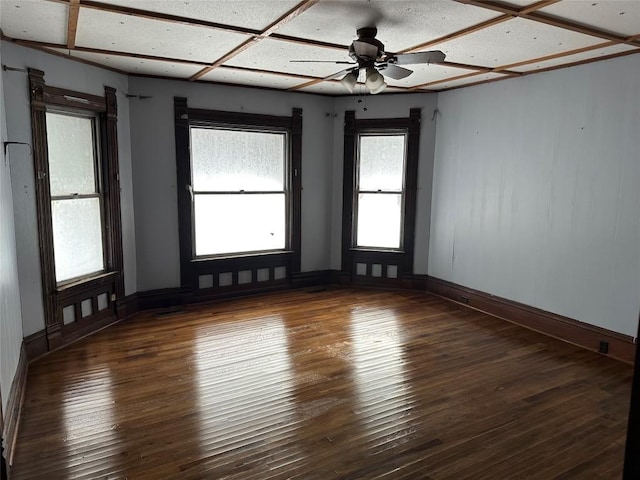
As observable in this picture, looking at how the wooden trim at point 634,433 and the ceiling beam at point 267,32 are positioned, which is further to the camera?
the ceiling beam at point 267,32

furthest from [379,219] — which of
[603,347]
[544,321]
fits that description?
[603,347]

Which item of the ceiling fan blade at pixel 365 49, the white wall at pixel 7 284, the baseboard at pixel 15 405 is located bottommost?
the baseboard at pixel 15 405

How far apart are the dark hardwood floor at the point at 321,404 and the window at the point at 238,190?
131 cm

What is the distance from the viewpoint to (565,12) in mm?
2869

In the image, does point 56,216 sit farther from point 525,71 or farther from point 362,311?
point 525,71

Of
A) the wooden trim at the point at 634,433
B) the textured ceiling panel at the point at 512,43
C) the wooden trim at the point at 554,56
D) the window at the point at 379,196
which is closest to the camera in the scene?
the wooden trim at the point at 634,433

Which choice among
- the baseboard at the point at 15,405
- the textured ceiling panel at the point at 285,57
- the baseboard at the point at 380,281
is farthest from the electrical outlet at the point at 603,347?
the baseboard at the point at 15,405

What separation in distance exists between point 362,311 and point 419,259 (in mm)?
1383

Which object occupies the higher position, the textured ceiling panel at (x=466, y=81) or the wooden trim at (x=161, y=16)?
the textured ceiling panel at (x=466, y=81)

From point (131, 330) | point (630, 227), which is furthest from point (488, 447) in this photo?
point (131, 330)

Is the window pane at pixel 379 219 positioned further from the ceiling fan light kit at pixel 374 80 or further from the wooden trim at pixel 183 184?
the ceiling fan light kit at pixel 374 80

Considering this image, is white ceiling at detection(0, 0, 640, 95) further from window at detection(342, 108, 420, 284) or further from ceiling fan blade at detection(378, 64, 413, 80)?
window at detection(342, 108, 420, 284)

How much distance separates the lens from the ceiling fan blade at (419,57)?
2.99 m

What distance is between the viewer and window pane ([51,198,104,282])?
422 centimetres
